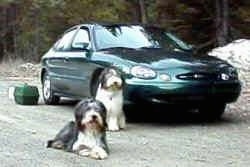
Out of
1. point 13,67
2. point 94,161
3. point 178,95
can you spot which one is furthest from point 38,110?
point 13,67

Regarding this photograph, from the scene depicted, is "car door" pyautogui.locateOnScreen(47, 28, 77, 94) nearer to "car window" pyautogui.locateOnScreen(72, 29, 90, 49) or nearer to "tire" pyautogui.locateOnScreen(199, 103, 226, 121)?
"car window" pyautogui.locateOnScreen(72, 29, 90, 49)

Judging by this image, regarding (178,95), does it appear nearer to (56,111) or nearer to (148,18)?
(56,111)

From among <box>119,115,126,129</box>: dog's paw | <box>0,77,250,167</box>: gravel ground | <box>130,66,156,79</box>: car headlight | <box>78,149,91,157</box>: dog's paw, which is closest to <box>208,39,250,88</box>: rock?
<box>0,77,250,167</box>: gravel ground

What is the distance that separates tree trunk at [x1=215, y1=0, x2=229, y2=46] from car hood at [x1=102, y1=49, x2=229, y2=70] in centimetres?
1237

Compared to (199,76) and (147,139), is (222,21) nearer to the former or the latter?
(199,76)

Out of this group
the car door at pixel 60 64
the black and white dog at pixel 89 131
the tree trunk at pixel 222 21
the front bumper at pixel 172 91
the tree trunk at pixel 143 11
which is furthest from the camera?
the tree trunk at pixel 143 11

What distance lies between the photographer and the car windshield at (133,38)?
12.3 metres

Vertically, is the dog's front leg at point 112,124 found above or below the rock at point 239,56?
below

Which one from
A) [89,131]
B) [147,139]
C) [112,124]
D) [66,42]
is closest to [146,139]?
[147,139]

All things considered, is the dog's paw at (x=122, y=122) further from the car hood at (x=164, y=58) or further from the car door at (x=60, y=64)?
the car door at (x=60, y=64)

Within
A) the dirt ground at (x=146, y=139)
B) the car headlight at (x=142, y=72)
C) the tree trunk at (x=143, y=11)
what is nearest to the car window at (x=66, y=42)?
the dirt ground at (x=146, y=139)

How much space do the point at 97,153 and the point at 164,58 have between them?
10.9 feet

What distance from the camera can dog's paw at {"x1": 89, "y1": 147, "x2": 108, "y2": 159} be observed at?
27.8ft

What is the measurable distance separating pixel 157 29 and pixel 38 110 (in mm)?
2769
